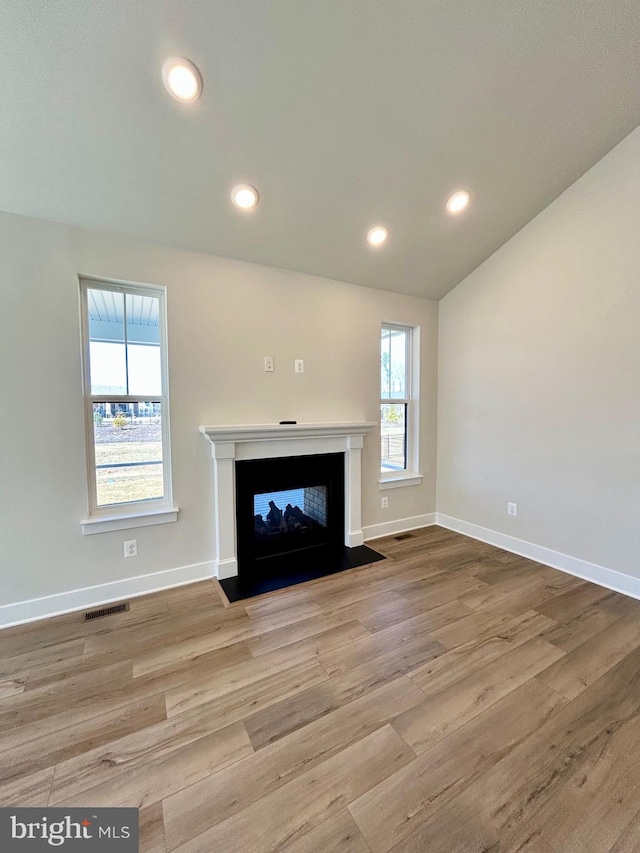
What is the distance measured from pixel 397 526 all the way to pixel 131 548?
2.42 metres

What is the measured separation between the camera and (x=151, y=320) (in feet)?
8.11

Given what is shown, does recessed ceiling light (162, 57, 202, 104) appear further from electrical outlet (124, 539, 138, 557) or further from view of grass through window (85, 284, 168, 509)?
electrical outlet (124, 539, 138, 557)

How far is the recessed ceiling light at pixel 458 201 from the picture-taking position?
8.19 ft

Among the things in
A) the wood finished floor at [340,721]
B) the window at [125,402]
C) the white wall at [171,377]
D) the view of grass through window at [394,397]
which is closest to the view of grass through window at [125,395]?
the window at [125,402]

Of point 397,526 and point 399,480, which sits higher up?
point 399,480

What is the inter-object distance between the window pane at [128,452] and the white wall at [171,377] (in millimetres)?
135

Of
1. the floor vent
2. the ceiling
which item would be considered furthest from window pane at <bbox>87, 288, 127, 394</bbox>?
the floor vent

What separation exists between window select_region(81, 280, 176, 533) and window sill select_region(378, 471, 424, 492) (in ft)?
6.40

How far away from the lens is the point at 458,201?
2.55 meters

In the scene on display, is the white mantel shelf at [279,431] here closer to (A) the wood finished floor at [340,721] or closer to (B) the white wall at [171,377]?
(B) the white wall at [171,377]

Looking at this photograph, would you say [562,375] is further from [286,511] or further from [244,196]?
[244,196]

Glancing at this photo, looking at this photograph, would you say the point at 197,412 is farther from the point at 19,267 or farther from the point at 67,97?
the point at 67,97

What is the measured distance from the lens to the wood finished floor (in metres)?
1.09

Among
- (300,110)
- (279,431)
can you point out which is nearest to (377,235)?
(300,110)
